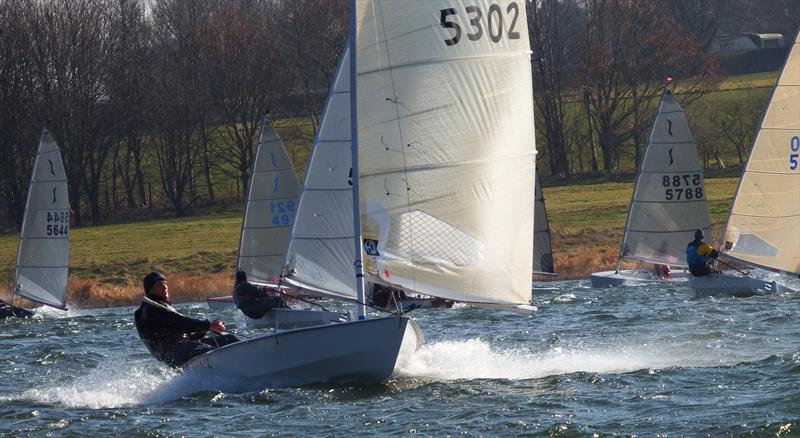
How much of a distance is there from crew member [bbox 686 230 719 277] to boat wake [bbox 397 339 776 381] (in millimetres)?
8156

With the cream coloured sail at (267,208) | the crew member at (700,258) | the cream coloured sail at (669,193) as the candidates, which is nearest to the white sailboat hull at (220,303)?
the cream coloured sail at (267,208)

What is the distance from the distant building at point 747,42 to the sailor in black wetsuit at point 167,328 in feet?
233

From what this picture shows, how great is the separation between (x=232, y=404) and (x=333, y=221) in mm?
3219

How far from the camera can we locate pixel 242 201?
53344 mm

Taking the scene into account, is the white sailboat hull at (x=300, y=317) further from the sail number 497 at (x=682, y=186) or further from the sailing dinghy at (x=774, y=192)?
the sail number 497 at (x=682, y=186)

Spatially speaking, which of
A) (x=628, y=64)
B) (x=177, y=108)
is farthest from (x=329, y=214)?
(x=628, y=64)

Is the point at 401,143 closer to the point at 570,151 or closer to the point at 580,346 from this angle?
the point at 580,346

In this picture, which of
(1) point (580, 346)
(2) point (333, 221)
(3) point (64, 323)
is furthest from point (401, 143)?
(3) point (64, 323)

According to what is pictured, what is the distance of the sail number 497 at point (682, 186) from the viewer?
29812 millimetres

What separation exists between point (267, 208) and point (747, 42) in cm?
6138

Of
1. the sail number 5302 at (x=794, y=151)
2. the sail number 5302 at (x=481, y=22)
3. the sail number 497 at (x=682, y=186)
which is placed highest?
the sail number 5302 at (x=481, y=22)

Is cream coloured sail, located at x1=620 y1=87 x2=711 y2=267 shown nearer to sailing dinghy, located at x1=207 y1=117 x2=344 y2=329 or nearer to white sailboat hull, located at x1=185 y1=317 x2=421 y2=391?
sailing dinghy, located at x1=207 y1=117 x2=344 y2=329

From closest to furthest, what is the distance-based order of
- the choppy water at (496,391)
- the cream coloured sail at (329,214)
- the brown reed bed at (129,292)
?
the choppy water at (496,391) → the cream coloured sail at (329,214) → the brown reed bed at (129,292)

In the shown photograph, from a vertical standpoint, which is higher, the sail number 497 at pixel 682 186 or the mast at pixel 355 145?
the mast at pixel 355 145
